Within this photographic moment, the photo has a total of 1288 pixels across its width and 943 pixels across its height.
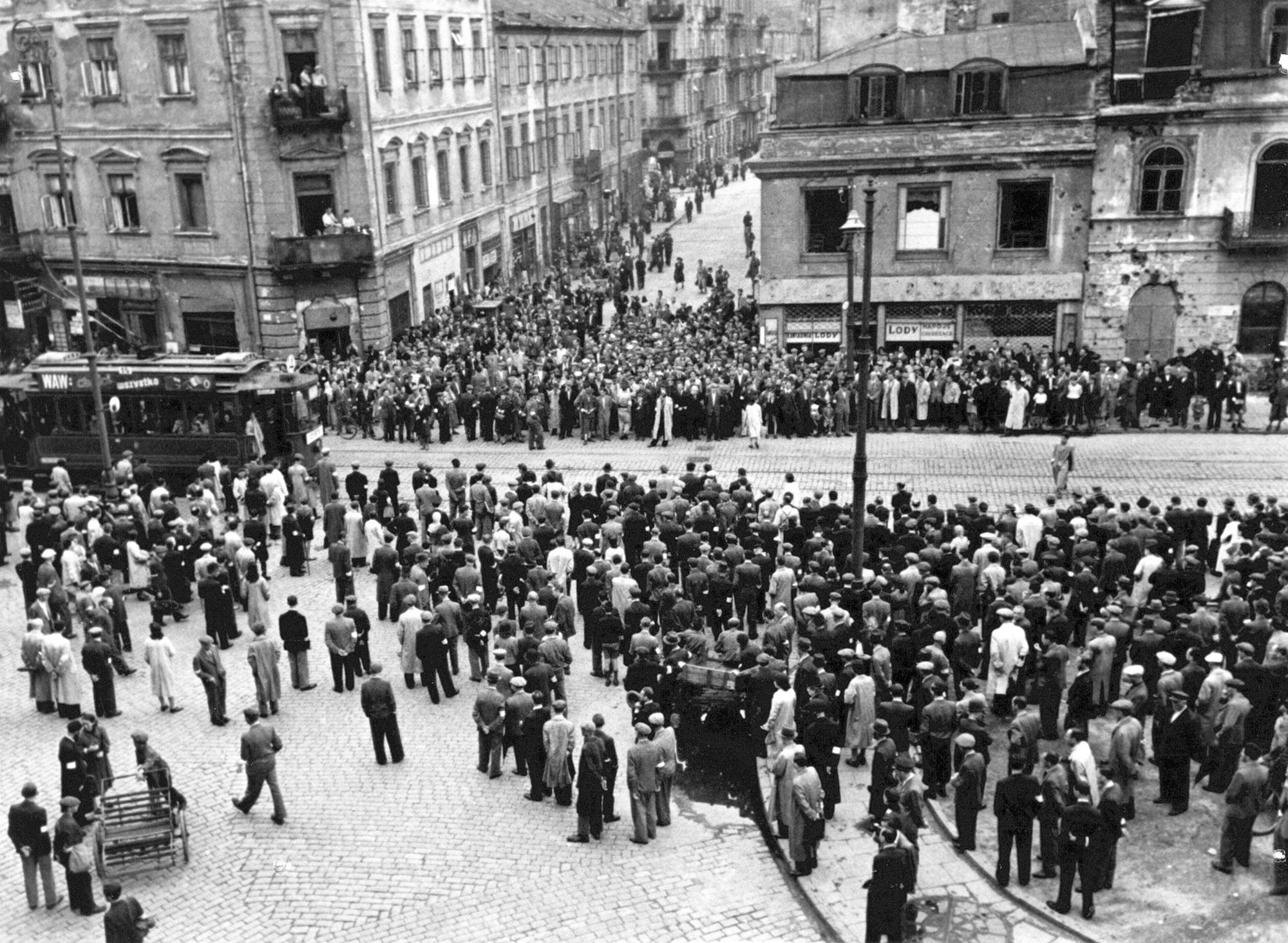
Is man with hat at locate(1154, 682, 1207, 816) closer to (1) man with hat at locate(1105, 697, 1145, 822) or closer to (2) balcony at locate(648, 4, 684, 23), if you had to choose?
(1) man with hat at locate(1105, 697, 1145, 822)

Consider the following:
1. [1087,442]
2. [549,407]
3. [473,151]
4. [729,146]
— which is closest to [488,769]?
[549,407]

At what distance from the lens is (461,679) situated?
64.7ft

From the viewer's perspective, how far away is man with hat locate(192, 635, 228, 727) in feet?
58.2

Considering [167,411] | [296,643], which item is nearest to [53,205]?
[167,411]

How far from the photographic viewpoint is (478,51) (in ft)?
164

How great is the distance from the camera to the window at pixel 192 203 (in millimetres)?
39656

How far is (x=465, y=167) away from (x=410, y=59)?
724cm

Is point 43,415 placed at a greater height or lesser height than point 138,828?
greater

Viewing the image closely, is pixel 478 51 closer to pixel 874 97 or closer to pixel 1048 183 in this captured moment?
pixel 874 97

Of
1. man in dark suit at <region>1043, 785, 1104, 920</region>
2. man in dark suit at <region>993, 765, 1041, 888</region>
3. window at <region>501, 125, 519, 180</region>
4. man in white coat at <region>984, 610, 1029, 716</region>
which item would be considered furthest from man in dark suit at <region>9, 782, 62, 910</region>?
window at <region>501, 125, 519, 180</region>

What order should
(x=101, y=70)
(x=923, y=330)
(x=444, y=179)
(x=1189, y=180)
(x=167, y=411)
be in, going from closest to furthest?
(x=167, y=411) → (x=1189, y=180) → (x=923, y=330) → (x=101, y=70) → (x=444, y=179)

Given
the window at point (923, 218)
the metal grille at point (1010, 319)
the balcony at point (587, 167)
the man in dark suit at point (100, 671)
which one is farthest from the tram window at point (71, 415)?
the balcony at point (587, 167)

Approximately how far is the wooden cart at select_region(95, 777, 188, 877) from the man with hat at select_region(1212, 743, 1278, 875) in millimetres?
11873

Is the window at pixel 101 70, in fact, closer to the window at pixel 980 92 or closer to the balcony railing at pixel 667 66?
the window at pixel 980 92
